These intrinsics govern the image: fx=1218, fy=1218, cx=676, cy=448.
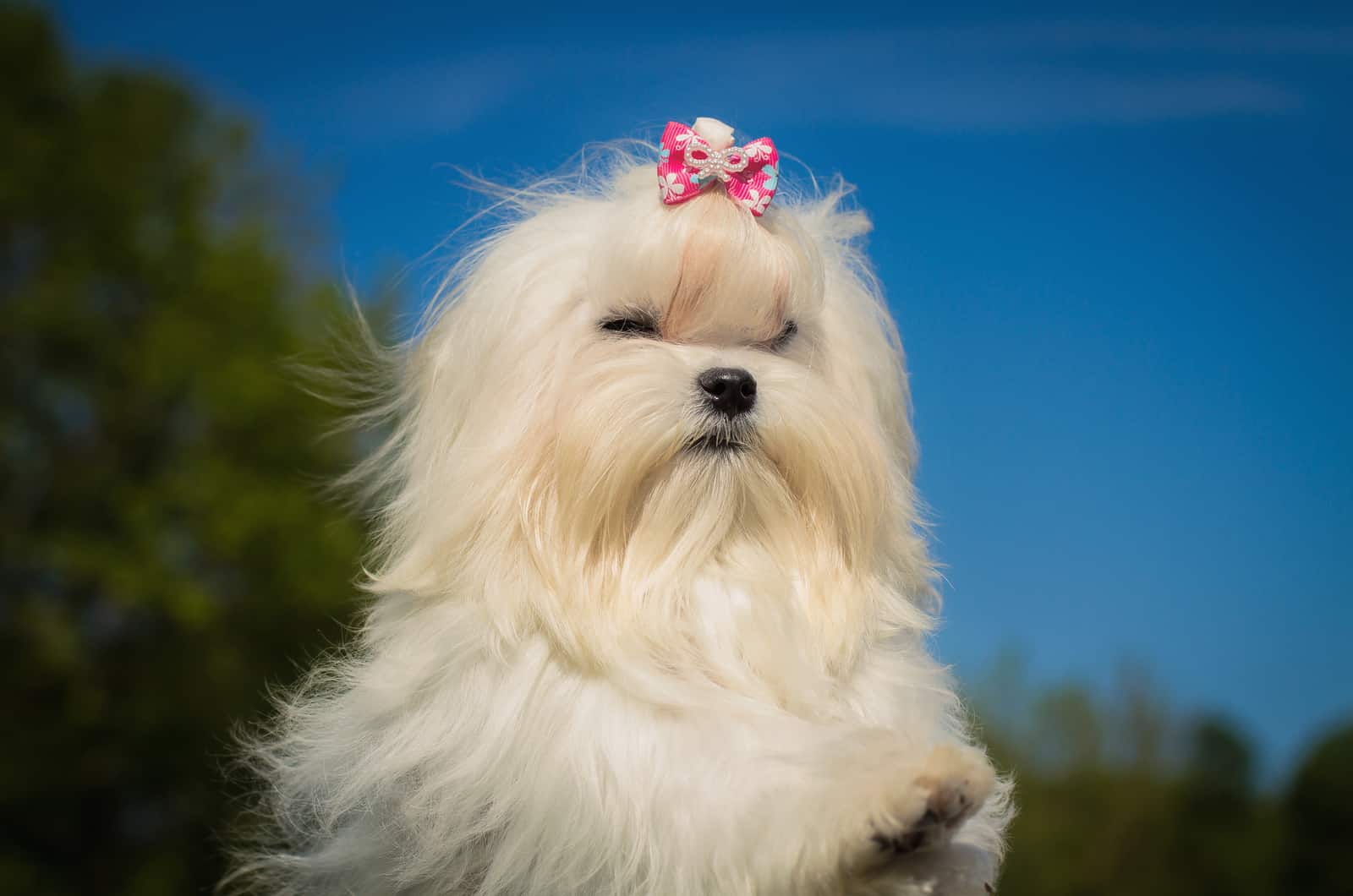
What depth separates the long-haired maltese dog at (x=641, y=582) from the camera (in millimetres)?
3131

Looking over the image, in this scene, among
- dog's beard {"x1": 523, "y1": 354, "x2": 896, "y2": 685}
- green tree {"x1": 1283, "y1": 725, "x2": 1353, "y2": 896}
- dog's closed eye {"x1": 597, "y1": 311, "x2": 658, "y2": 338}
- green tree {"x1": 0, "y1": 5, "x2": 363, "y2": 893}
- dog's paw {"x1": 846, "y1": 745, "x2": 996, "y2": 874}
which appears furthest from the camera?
green tree {"x1": 1283, "y1": 725, "x2": 1353, "y2": 896}

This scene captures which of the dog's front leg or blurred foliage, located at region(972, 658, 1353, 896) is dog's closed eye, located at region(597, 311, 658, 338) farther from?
blurred foliage, located at region(972, 658, 1353, 896)

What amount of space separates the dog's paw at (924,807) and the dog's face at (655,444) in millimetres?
794

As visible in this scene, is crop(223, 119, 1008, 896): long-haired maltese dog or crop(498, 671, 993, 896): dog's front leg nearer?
crop(498, 671, 993, 896): dog's front leg

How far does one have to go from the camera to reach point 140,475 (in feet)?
65.8

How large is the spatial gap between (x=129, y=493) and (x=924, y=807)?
19.0 m

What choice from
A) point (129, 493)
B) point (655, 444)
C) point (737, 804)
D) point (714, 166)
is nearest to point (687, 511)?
point (655, 444)

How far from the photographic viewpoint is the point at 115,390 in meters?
19.7

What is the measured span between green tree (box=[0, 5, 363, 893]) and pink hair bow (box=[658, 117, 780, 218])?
14.8 m

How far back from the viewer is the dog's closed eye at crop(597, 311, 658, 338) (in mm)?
3520

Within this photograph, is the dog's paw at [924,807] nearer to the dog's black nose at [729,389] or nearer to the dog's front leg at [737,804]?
the dog's front leg at [737,804]

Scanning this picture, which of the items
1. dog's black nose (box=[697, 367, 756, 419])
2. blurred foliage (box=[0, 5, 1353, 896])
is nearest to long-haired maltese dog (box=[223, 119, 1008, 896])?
dog's black nose (box=[697, 367, 756, 419])

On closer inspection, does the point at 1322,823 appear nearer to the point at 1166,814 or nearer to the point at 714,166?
the point at 1166,814

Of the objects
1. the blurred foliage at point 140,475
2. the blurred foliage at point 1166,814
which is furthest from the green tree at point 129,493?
the blurred foliage at point 1166,814
